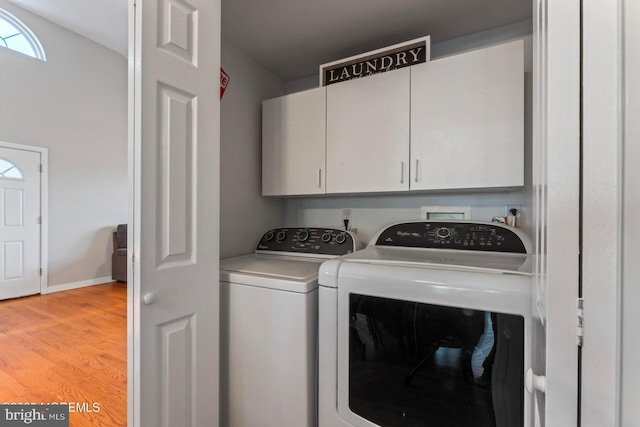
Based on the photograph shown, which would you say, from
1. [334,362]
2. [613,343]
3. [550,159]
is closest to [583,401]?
[613,343]

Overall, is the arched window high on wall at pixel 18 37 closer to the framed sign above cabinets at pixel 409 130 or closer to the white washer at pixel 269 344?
the framed sign above cabinets at pixel 409 130

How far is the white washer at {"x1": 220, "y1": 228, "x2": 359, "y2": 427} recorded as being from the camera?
1.17m

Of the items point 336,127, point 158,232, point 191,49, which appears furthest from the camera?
point 336,127

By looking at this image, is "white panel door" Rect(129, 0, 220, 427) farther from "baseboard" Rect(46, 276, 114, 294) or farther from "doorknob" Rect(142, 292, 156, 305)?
"baseboard" Rect(46, 276, 114, 294)

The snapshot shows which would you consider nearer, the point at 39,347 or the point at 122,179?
the point at 39,347

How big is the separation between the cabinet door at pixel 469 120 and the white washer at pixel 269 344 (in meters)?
0.85

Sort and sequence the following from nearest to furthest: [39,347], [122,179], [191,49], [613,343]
Result: [613,343] → [191,49] → [39,347] → [122,179]

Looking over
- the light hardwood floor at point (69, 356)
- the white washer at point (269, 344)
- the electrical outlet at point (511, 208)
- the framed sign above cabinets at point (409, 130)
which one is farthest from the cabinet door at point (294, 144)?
the light hardwood floor at point (69, 356)

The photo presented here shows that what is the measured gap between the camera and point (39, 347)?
7.76ft

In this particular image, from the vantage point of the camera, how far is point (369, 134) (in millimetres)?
1663

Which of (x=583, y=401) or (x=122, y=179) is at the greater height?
(x=122, y=179)

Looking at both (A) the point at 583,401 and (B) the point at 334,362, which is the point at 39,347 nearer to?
(B) the point at 334,362

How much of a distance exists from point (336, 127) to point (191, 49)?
0.88 metres

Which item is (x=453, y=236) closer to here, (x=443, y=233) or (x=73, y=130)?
(x=443, y=233)
